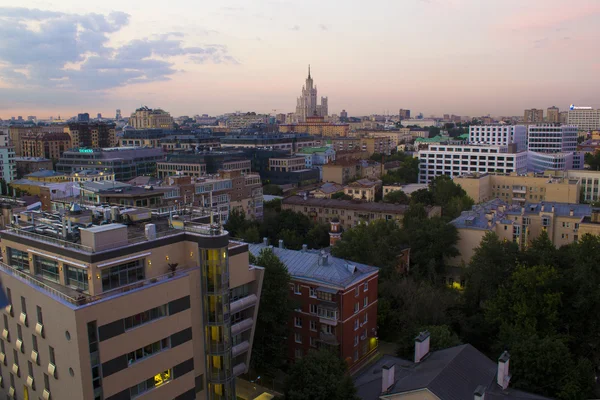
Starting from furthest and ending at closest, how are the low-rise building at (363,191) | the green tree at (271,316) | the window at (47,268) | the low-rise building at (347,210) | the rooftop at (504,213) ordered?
the low-rise building at (363,191) → the low-rise building at (347,210) → the rooftop at (504,213) → the green tree at (271,316) → the window at (47,268)

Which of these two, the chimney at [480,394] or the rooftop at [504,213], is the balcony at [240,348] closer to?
the chimney at [480,394]

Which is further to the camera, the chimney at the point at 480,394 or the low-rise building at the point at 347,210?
the low-rise building at the point at 347,210

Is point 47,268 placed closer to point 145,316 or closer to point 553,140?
point 145,316

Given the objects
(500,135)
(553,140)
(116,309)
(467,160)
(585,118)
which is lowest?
(467,160)

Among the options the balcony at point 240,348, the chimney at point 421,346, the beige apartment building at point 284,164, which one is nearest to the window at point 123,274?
the balcony at point 240,348

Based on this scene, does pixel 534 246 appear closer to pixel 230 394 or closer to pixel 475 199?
pixel 230 394

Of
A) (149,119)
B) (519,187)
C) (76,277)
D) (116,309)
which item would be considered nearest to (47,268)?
(76,277)

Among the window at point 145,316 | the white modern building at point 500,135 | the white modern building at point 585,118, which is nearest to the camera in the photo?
the window at point 145,316
